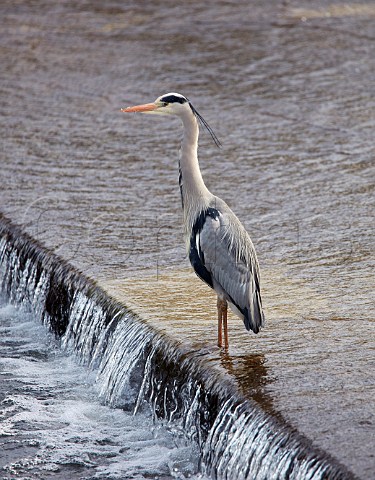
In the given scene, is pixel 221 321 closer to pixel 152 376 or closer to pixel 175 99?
pixel 152 376

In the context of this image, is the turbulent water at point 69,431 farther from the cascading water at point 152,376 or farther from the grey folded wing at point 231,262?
the grey folded wing at point 231,262

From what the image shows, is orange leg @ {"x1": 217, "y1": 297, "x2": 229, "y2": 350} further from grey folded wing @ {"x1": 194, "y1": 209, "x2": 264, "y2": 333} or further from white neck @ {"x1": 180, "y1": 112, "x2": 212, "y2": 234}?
white neck @ {"x1": 180, "y1": 112, "x2": 212, "y2": 234}

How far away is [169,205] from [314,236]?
1.30 meters

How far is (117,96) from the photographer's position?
11227 mm

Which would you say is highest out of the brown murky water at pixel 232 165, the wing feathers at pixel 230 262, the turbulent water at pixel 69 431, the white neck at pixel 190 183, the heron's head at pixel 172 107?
the heron's head at pixel 172 107

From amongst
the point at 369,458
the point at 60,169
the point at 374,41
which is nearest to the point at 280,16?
the point at 374,41

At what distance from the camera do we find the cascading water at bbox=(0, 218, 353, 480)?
15.1 ft

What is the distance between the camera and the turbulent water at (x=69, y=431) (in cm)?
536

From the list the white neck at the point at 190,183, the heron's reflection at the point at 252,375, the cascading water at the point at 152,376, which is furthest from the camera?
the white neck at the point at 190,183

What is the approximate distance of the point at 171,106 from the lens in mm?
5660

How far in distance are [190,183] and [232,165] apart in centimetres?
338

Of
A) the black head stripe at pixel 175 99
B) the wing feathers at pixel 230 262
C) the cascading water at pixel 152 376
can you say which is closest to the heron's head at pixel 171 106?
the black head stripe at pixel 175 99

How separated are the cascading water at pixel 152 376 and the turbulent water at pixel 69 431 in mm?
85

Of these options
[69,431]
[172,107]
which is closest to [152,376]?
[69,431]
